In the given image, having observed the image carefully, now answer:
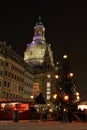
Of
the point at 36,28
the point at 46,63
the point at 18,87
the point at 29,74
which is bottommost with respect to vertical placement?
the point at 18,87

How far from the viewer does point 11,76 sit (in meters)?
102

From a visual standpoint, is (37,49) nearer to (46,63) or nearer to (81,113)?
(46,63)

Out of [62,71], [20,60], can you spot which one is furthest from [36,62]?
[62,71]

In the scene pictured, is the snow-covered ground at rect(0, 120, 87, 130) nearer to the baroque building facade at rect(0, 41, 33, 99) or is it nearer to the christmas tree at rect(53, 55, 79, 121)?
the christmas tree at rect(53, 55, 79, 121)

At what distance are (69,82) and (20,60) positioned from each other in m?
71.5

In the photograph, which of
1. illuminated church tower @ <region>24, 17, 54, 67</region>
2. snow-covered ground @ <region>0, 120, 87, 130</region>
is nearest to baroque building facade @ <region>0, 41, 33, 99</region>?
illuminated church tower @ <region>24, 17, 54, 67</region>

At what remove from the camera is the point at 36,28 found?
190125 millimetres

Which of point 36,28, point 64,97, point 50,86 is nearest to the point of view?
point 64,97

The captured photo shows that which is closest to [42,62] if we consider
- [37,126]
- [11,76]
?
[11,76]

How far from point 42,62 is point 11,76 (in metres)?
70.4

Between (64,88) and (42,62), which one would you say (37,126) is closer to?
(64,88)

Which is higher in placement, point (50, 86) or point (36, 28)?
point (36, 28)

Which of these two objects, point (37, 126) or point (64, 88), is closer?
point (37, 126)

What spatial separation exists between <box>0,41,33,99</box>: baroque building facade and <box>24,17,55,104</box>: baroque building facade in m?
38.9
